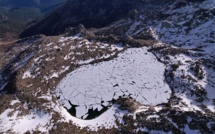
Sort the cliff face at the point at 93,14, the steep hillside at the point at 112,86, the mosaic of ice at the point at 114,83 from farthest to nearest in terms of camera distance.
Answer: the cliff face at the point at 93,14
the mosaic of ice at the point at 114,83
the steep hillside at the point at 112,86

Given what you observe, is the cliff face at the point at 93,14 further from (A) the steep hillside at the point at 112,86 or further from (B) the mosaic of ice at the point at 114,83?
(B) the mosaic of ice at the point at 114,83

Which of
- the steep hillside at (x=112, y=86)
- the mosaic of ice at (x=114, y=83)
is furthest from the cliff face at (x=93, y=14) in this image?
the mosaic of ice at (x=114, y=83)

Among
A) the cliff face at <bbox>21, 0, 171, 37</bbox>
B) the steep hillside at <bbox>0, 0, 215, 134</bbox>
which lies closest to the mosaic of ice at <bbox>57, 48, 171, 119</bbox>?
the steep hillside at <bbox>0, 0, 215, 134</bbox>

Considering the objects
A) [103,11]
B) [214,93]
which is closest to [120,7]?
[103,11]

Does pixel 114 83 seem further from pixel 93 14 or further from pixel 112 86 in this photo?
pixel 93 14

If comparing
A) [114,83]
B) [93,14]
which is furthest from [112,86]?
[93,14]

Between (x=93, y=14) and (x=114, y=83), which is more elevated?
(x=93, y=14)

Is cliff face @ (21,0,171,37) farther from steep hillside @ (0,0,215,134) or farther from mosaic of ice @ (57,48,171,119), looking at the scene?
mosaic of ice @ (57,48,171,119)
